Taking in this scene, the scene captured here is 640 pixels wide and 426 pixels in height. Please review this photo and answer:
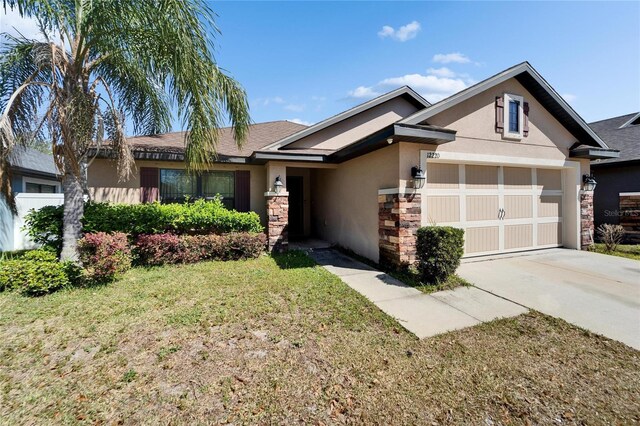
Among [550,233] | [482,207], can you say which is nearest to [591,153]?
[550,233]

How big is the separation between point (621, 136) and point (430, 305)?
14483 mm

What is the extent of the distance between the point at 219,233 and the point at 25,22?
586cm

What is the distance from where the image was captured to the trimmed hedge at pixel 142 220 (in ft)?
20.4

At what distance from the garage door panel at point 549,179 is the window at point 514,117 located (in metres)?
1.70

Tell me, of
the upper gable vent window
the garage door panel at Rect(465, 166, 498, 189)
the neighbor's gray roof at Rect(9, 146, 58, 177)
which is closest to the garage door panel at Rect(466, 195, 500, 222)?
the garage door panel at Rect(465, 166, 498, 189)

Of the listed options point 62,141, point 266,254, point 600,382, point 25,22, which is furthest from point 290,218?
point 600,382

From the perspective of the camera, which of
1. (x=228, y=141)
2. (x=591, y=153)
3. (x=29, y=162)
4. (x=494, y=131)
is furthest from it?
(x=29, y=162)

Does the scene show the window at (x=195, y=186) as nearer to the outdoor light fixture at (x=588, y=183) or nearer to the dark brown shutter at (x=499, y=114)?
the dark brown shutter at (x=499, y=114)

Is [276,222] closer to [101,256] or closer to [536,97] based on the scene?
[101,256]

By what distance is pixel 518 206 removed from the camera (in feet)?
26.0

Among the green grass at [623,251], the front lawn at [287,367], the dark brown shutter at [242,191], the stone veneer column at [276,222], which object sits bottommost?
the front lawn at [287,367]

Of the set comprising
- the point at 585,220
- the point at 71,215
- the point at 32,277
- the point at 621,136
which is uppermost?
the point at 621,136

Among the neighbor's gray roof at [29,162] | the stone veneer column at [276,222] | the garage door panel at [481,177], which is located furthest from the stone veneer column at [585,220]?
the neighbor's gray roof at [29,162]

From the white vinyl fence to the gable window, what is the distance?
14.5 meters
